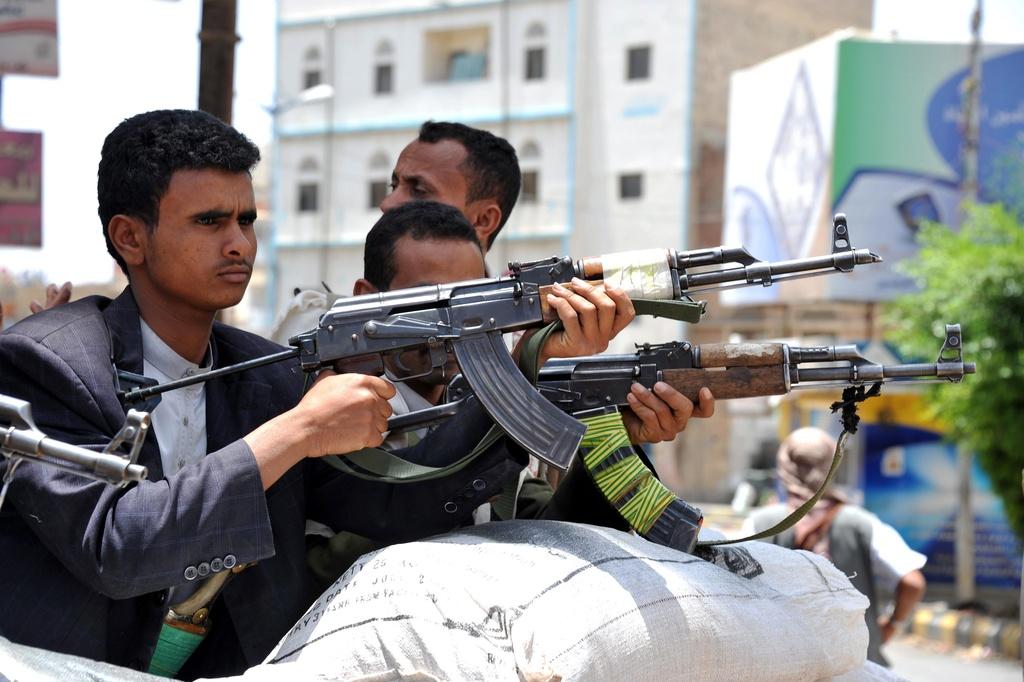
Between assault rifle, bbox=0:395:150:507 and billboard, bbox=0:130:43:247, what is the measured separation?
11.8 ft

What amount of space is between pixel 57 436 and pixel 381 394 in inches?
22.7

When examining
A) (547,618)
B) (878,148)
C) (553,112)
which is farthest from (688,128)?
(547,618)

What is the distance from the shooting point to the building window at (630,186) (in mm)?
32094

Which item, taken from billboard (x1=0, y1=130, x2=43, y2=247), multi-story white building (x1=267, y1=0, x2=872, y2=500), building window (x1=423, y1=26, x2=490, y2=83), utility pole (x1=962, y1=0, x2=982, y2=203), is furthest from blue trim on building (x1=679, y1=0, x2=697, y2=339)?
billboard (x1=0, y1=130, x2=43, y2=247)

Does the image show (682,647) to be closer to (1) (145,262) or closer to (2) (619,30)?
(1) (145,262)

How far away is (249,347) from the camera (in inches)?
109

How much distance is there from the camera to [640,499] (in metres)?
2.86

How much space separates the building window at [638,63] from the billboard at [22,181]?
2813cm

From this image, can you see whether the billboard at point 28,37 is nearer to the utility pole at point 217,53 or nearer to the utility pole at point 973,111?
the utility pole at point 217,53

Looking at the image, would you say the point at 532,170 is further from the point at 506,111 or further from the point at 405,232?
the point at 405,232

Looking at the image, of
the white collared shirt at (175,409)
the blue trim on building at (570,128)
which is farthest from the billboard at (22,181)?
the blue trim on building at (570,128)

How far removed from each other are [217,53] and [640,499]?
2402mm

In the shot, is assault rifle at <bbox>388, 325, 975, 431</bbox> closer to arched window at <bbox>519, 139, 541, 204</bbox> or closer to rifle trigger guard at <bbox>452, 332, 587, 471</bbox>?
rifle trigger guard at <bbox>452, 332, 587, 471</bbox>

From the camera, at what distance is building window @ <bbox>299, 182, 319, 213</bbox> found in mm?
35250
